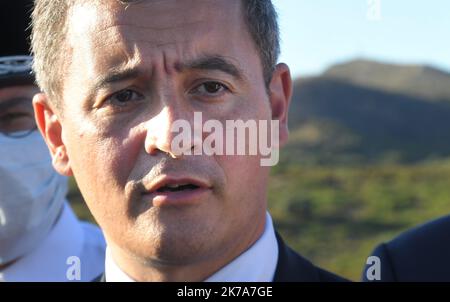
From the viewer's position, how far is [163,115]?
2.33 meters

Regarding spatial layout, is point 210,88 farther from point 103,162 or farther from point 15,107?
point 15,107

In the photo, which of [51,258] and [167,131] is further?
[51,258]

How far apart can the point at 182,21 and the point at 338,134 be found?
1274 centimetres

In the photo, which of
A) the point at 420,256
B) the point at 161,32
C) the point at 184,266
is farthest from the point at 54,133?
the point at 420,256

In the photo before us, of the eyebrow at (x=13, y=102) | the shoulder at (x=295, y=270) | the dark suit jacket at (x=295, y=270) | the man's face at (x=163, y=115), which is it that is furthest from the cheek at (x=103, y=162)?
the eyebrow at (x=13, y=102)

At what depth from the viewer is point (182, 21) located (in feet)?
8.11

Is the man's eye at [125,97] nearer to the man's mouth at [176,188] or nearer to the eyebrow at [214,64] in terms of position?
the eyebrow at [214,64]

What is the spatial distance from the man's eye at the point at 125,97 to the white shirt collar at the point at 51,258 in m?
1.59

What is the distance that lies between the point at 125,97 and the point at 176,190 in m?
0.31

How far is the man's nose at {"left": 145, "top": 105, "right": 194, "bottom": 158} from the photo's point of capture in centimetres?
228

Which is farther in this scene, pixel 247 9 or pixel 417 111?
pixel 417 111

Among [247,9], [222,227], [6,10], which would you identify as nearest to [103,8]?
[247,9]

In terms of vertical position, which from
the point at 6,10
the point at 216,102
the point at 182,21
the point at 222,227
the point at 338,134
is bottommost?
the point at 222,227

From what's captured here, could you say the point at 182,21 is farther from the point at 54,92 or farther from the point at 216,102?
the point at 54,92
